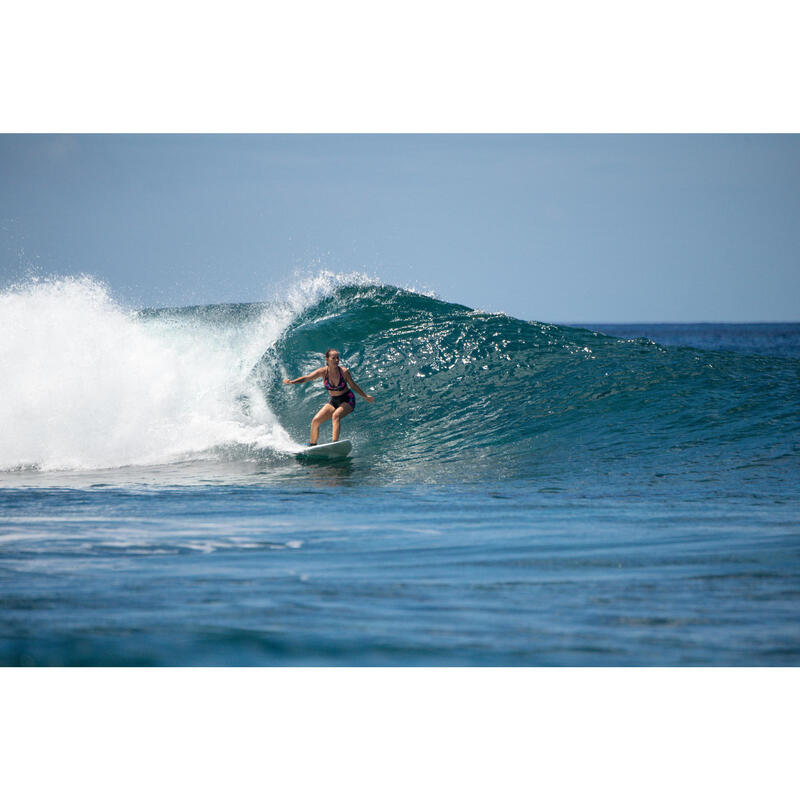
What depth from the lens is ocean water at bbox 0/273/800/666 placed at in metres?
4.07

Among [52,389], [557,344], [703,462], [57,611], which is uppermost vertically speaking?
[557,344]

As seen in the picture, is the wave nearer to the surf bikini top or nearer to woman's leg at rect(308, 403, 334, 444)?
woman's leg at rect(308, 403, 334, 444)

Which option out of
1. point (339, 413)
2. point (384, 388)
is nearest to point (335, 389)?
point (339, 413)

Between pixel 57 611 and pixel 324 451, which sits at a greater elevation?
pixel 324 451

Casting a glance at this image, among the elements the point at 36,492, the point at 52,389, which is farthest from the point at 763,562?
the point at 52,389

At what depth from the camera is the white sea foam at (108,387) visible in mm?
10273

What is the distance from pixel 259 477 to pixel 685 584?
4.92 metres

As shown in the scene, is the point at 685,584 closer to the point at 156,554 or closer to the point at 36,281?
the point at 156,554

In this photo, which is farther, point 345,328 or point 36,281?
point 345,328

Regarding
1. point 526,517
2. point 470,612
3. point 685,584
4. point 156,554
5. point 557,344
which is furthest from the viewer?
point 557,344

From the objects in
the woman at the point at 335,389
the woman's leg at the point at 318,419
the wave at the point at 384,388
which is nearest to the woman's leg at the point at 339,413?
the woman at the point at 335,389

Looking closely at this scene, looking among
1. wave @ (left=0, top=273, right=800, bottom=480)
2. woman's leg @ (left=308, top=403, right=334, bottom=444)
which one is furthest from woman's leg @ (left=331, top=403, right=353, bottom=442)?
wave @ (left=0, top=273, right=800, bottom=480)

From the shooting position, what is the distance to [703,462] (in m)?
8.84

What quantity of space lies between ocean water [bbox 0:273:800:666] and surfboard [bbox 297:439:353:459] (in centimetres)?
17
